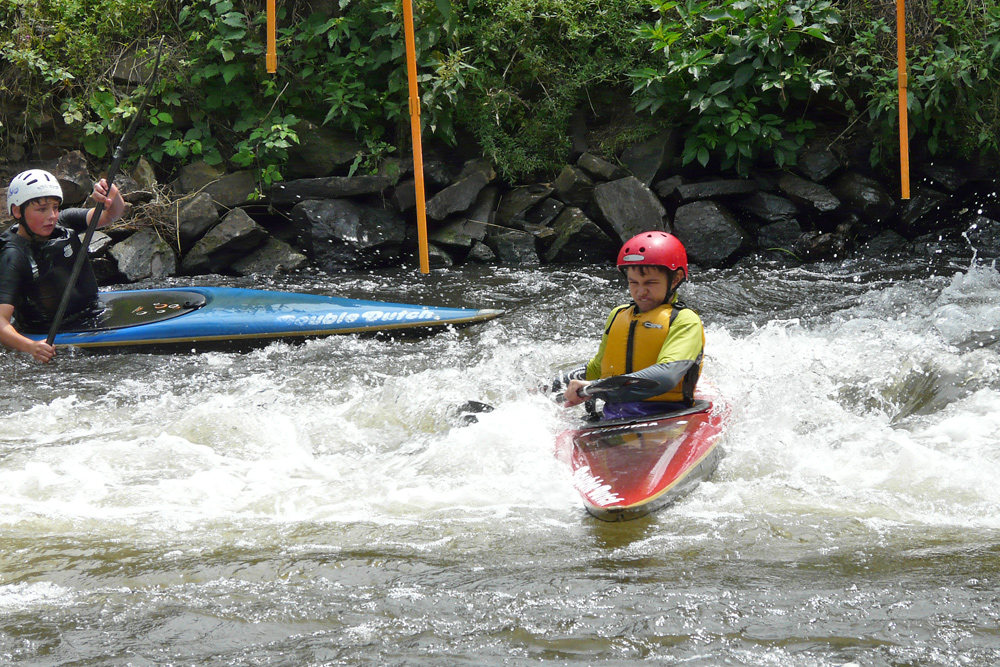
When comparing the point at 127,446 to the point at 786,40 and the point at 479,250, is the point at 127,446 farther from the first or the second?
the point at 786,40

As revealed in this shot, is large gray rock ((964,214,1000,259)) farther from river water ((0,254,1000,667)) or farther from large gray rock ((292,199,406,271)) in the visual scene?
large gray rock ((292,199,406,271))

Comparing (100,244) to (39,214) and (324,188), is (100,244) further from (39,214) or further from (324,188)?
(39,214)

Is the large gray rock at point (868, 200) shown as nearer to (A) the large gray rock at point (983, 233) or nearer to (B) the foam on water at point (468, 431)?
(A) the large gray rock at point (983, 233)

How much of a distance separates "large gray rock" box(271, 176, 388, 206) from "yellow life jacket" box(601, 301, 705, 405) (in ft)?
16.5

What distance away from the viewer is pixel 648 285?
3.70 metres

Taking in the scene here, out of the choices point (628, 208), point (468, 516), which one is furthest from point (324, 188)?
point (468, 516)

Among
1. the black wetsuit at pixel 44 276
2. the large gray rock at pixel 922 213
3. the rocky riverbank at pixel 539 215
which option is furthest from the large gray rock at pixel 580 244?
the black wetsuit at pixel 44 276

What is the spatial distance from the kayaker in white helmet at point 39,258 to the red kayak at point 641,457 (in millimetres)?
3396

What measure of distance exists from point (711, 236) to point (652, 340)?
427cm

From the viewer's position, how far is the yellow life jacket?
12.0 feet

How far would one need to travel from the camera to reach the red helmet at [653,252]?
3.58 metres

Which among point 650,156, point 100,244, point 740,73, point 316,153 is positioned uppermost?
point 740,73

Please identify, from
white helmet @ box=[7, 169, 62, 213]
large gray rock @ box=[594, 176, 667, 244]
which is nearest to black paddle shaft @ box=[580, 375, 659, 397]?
white helmet @ box=[7, 169, 62, 213]

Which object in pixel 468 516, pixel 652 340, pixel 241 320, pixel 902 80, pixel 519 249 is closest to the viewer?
pixel 468 516
